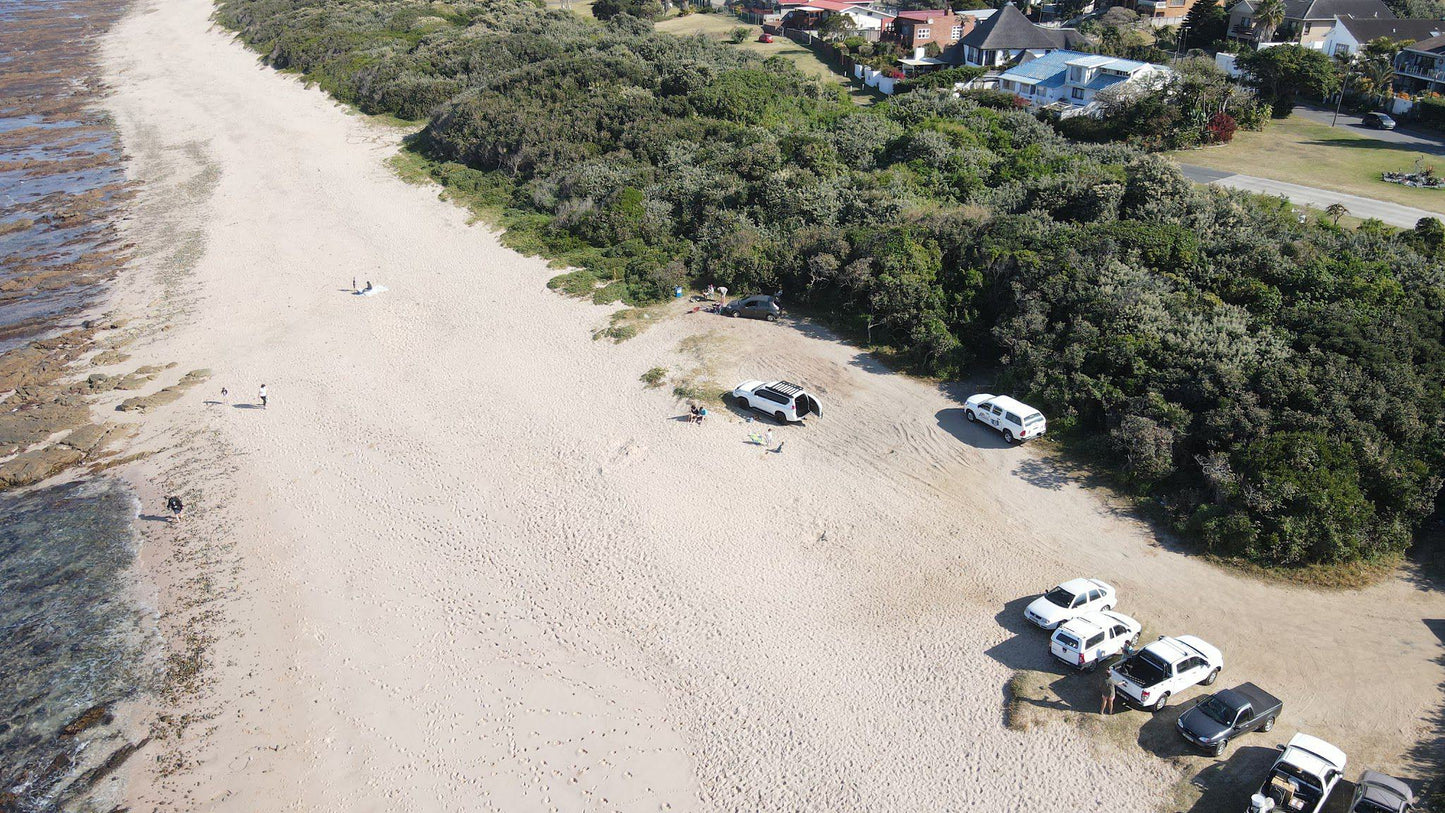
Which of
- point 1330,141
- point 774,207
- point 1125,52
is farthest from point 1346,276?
point 1125,52

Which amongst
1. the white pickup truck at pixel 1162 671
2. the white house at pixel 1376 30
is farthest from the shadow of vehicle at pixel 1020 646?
the white house at pixel 1376 30

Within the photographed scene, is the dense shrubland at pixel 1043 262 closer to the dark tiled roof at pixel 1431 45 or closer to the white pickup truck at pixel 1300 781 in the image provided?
the white pickup truck at pixel 1300 781

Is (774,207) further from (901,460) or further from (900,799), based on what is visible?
(900,799)

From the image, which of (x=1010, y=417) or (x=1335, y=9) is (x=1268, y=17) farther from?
(x=1010, y=417)

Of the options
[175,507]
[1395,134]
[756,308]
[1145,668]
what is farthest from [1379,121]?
[175,507]

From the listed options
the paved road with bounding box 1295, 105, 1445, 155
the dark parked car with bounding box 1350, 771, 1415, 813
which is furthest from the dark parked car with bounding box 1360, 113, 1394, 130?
the dark parked car with bounding box 1350, 771, 1415, 813

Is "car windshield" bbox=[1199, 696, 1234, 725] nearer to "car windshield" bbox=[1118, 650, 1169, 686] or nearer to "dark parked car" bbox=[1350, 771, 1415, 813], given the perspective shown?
"car windshield" bbox=[1118, 650, 1169, 686]
